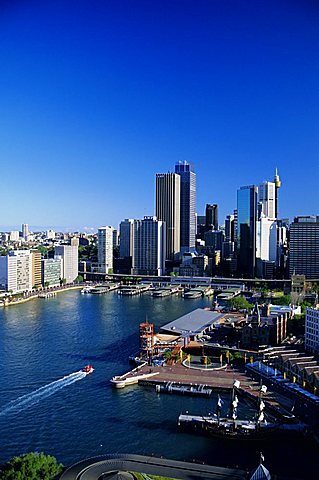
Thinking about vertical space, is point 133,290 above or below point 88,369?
above

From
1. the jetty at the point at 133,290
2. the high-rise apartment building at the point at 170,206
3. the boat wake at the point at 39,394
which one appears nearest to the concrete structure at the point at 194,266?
the jetty at the point at 133,290

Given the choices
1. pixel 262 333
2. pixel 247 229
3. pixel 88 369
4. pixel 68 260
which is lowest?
pixel 88 369

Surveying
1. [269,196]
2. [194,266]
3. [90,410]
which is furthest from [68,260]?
[269,196]

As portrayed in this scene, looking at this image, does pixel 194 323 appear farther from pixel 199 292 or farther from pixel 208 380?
pixel 199 292

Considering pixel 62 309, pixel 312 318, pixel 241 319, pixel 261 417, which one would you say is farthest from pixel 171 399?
pixel 62 309

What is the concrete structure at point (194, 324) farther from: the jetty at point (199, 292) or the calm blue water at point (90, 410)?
the jetty at point (199, 292)

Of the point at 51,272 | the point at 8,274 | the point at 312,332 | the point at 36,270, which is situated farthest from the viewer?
the point at 51,272

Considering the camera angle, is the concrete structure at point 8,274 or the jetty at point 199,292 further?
→ the jetty at point 199,292
